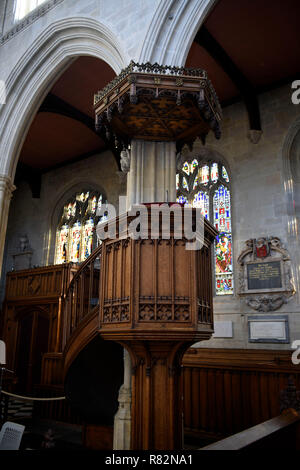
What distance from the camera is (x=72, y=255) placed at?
1155 centimetres

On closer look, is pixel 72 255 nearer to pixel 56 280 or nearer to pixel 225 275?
pixel 56 280

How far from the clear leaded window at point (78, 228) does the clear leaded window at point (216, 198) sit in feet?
9.88

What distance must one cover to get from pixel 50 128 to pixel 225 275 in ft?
20.6

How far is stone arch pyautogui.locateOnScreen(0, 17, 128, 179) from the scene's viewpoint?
23.2ft

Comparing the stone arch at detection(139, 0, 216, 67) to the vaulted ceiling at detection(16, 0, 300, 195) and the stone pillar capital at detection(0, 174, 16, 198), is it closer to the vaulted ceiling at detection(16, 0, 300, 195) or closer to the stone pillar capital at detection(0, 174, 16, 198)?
the vaulted ceiling at detection(16, 0, 300, 195)

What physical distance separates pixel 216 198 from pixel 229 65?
285 centimetres

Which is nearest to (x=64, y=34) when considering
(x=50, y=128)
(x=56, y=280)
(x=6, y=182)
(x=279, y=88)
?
(x=6, y=182)

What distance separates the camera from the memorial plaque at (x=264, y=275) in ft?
24.2

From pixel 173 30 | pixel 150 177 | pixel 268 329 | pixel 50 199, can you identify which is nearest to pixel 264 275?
pixel 268 329

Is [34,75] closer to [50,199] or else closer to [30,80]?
[30,80]

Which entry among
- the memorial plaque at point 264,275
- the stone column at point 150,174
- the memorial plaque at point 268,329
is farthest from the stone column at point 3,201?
the memorial plaque at point 268,329

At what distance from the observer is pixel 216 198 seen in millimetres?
9031

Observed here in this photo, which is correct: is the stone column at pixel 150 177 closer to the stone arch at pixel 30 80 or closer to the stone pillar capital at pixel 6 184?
the stone arch at pixel 30 80

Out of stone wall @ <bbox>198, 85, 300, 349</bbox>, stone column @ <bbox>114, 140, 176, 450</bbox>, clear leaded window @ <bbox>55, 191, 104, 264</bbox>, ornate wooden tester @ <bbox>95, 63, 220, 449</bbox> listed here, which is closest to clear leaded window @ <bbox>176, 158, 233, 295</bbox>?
stone wall @ <bbox>198, 85, 300, 349</bbox>
